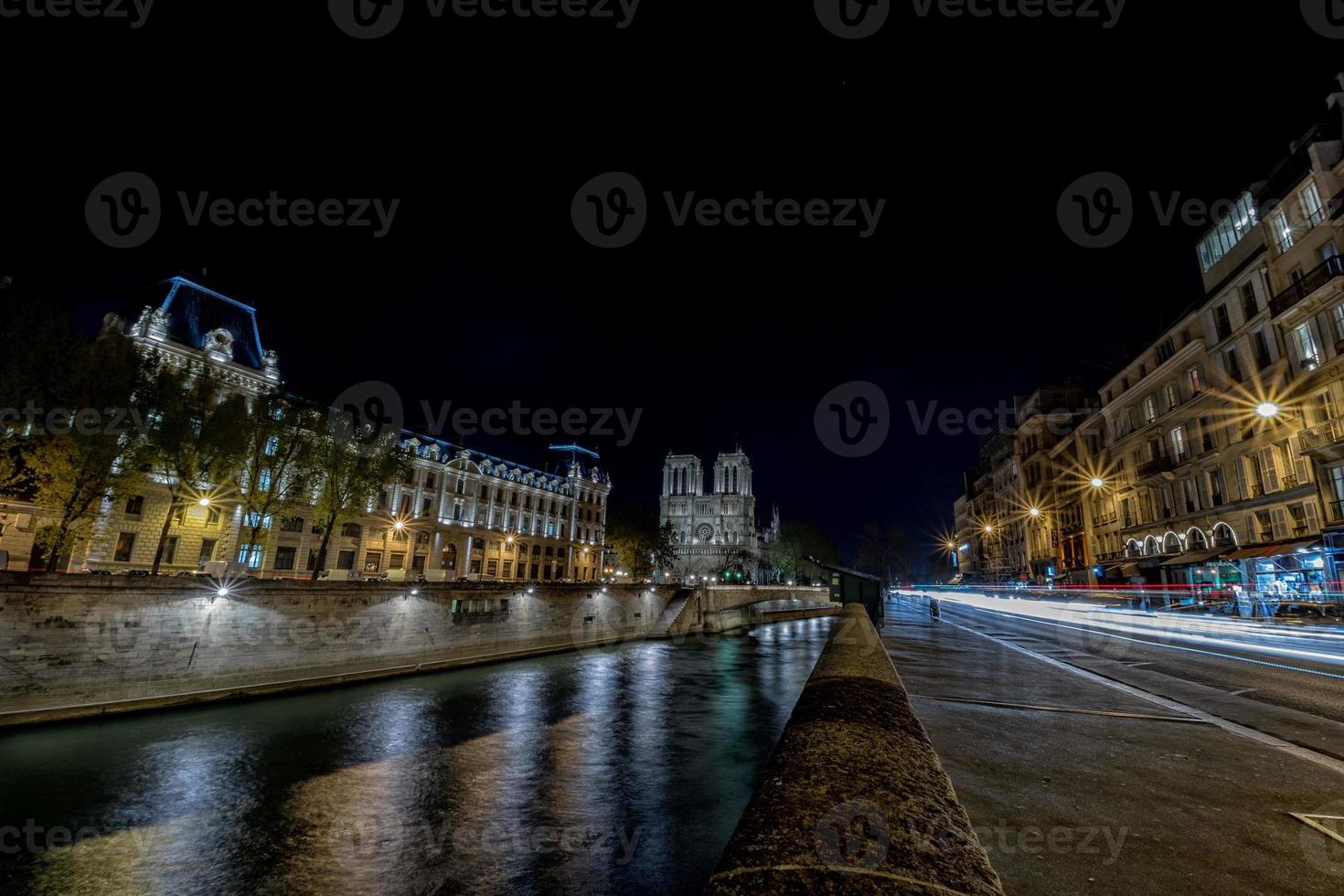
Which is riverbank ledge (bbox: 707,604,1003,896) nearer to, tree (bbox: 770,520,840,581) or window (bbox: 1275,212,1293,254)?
window (bbox: 1275,212,1293,254)


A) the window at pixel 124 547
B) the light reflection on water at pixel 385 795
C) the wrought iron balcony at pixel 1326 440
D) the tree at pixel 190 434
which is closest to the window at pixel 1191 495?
the wrought iron balcony at pixel 1326 440

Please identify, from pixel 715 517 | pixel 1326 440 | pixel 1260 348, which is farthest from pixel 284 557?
pixel 715 517

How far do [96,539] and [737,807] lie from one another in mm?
42874

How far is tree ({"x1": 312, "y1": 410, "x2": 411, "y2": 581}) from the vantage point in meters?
33.7

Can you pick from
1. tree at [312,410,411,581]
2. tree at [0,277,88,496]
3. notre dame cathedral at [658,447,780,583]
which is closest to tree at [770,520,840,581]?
notre dame cathedral at [658,447,780,583]

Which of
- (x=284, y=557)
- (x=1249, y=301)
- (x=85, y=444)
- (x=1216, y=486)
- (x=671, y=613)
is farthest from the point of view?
(x=671, y=613)

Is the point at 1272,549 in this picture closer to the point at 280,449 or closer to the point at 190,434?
the point at 280,449

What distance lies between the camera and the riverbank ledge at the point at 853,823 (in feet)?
5.31

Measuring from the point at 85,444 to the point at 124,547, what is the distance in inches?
648

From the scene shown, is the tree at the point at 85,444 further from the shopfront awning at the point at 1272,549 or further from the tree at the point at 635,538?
the tree at the point at 635,538

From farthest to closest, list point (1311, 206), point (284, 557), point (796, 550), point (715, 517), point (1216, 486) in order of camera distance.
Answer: point (715, 517) < point (796, 550) < point (284, 557) < point (1216, 486) < point (1311, 206)

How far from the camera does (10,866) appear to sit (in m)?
8.77

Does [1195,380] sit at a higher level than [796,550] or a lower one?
higher

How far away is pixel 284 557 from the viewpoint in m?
45.6
